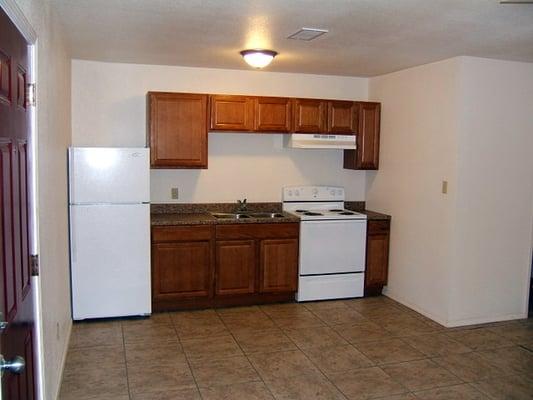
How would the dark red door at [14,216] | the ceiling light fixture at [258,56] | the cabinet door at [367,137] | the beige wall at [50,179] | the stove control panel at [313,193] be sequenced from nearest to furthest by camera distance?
1. the dark red door at [14,216]
2. the beige wall at [50,179]
3. the ceiling light fixture at [258,56]
4. the cabinet door at [367,137]
5. the stove control panel at [313,193]

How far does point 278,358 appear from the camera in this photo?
12.5ft

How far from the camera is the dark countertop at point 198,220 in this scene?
4.70 m

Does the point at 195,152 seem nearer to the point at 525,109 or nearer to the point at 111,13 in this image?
the point at 111,13

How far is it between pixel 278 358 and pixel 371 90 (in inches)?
128

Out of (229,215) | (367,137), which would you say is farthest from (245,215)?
(367,137)

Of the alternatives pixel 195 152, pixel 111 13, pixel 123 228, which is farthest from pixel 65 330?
pixel 111 13

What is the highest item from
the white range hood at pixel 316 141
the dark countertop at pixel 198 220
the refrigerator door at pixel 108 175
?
the white range hood at pixel 316 141

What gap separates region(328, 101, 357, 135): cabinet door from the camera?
5273 millimetres

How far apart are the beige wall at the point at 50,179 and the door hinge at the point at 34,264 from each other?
0.45ft

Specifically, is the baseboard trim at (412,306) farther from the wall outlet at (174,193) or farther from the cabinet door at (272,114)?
the wall outlet at (174,193)

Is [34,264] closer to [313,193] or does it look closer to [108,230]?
[108,230]

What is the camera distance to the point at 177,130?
4.79m

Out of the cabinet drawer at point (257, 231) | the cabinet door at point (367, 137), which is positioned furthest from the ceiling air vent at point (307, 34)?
the cabinet drawer at point (257, 231)

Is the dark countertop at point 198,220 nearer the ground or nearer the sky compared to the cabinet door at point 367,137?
nearer the ground
